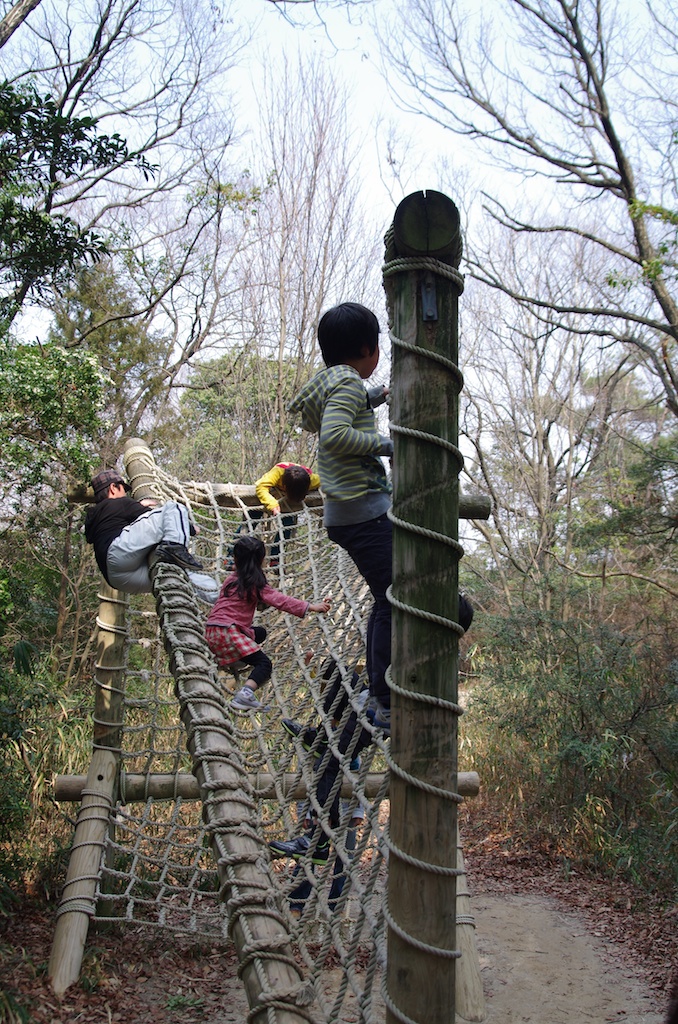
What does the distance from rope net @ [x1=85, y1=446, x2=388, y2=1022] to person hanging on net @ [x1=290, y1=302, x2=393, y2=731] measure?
0.88 ft

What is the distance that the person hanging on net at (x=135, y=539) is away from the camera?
2961 mm

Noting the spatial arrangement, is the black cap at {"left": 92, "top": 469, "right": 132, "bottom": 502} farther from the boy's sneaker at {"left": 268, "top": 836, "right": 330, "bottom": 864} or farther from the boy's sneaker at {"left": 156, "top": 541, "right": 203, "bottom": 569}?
the boy's sneaker at {"left": 268, "top": 836, "right": 330, "bottom": 864}

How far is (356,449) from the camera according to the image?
5.96 feet

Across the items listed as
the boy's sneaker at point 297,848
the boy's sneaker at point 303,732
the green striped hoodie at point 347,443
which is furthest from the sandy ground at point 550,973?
the green striped hoodie at point 347,443

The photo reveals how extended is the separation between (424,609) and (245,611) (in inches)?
73.0

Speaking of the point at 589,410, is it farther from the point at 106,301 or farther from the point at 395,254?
the point at 395,254

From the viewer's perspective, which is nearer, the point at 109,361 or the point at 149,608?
the point at 149,608

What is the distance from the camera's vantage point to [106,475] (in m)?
3.30

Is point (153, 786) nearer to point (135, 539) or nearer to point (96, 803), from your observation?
point (96, 803)

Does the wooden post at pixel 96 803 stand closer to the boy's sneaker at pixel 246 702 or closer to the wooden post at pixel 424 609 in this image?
the boy's sneaker at pixel 246 702

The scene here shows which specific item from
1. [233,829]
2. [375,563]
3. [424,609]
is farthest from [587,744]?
[424,609]

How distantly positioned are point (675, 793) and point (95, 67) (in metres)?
6.96

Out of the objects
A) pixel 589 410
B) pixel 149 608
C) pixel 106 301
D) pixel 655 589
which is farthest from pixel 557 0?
pixel 149 608

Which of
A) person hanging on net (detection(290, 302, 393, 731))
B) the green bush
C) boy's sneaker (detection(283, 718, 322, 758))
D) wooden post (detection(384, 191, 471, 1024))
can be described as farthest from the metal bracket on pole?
the green bush
